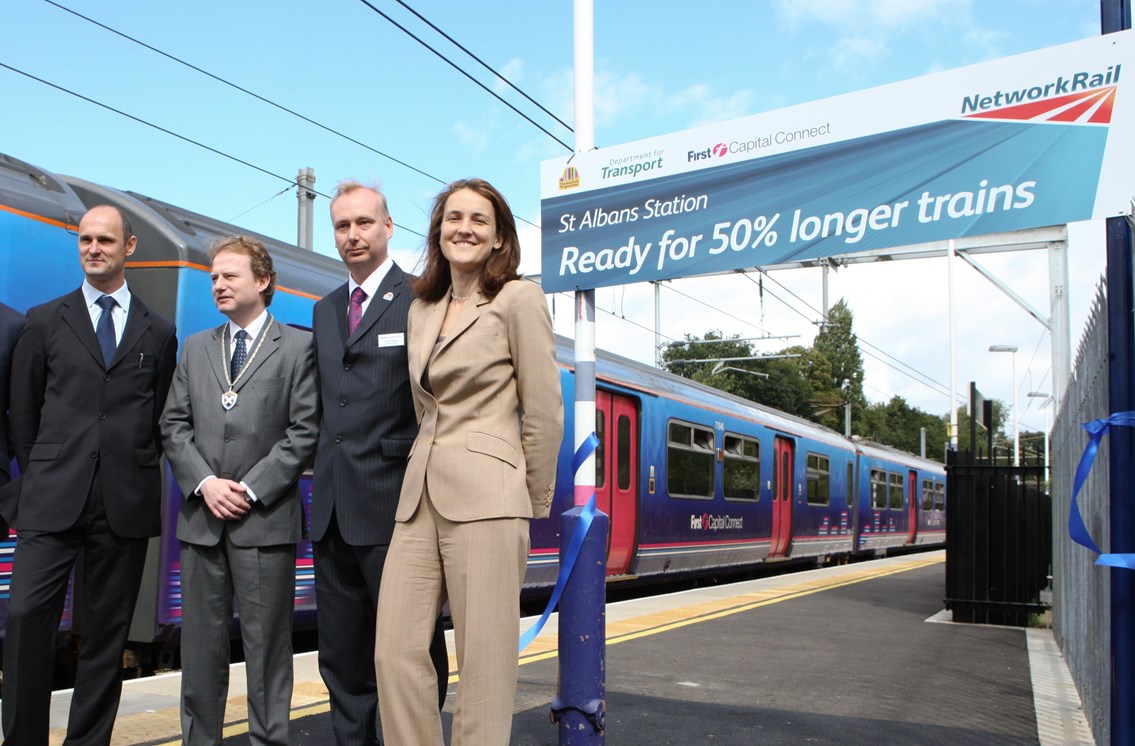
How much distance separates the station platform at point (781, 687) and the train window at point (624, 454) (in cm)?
156

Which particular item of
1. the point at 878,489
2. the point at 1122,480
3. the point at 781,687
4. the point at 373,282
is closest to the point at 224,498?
the point at 373,282

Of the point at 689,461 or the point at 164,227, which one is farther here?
the point at 689,461

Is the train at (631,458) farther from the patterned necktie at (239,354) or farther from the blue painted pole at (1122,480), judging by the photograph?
the blue painted pole at (1122,480)

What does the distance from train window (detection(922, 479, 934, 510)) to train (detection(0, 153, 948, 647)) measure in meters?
3.08

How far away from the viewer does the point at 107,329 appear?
373 centimetres

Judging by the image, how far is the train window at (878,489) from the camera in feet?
77.3

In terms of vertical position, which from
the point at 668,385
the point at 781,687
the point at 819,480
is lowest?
the point at 781,687

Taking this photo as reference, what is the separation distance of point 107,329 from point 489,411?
1.56 m

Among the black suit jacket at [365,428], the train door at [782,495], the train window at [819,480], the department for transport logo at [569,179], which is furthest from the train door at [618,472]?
the train window at [819,480]

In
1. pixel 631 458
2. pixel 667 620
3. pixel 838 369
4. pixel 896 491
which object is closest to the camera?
pixel 667 620

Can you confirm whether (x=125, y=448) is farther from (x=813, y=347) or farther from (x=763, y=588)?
(x=813, y=347)

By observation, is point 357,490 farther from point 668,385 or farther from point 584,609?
point 668,385

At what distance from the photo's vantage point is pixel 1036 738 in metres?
4.93

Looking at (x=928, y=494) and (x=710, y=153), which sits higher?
(x=710, y=153)
